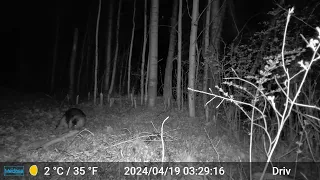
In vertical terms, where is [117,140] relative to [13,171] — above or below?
above

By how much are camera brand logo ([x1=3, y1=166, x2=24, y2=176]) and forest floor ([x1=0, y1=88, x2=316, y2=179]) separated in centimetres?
26

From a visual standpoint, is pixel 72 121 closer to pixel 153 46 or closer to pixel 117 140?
pixel 117 140

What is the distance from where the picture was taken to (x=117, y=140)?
18.1ft

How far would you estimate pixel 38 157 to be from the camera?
15.1ft

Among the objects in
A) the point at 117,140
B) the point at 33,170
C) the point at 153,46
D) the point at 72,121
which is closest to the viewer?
the point at 33,170

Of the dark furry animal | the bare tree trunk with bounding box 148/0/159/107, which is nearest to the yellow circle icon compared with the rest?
the dark furry animal

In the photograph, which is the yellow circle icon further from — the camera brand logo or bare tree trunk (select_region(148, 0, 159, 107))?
bare tree trunk (select_region(148, 0, 159, 107))

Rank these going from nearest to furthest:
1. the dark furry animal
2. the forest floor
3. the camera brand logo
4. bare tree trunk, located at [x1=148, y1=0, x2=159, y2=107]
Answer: the camera brand logo < the forest floor < the dark furry animal < bare tree trunk, located at [x1=148, y1=0, x2=159, y2=107]

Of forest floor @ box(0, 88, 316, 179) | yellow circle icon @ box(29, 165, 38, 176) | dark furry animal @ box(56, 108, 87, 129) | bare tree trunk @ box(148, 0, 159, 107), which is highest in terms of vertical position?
bare tree trunk @ box(148, 0, 159, 107)

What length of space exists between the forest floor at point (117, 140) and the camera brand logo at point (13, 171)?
0.87ft

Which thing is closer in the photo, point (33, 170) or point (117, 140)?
point (33, 170)

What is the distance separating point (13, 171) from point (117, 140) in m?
2.40

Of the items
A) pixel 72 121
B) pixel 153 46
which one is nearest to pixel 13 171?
pixel 72 121

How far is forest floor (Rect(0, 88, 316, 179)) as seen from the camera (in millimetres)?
4816
